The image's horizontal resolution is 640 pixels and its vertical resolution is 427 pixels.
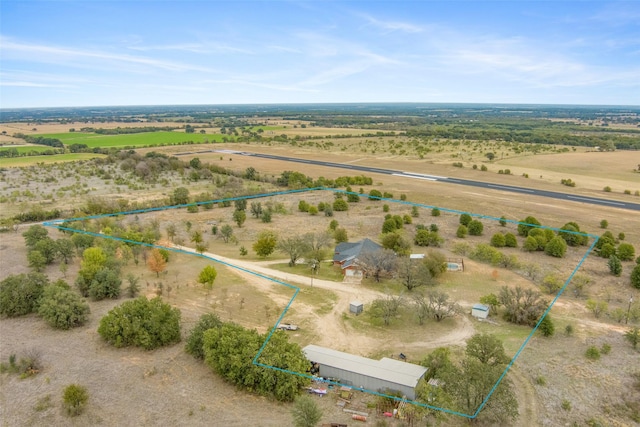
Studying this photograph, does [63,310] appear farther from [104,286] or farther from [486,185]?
[486,185]

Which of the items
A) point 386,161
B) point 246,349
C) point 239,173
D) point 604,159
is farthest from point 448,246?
point 604,159

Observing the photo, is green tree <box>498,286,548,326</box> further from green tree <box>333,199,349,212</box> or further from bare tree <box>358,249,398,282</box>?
green tree <box>333,199,349,212</box>

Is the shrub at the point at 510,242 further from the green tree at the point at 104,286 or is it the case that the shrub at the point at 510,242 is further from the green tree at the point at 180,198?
the green tree at the point at 180,198

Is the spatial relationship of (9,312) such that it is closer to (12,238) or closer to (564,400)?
(12,238)

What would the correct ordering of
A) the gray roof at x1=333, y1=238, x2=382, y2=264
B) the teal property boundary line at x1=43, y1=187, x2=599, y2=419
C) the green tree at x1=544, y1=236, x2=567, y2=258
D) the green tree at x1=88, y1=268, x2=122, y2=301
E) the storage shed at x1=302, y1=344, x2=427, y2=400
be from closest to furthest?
the teal property boundary line at x1=43, y1=187, x2=599, y2=419 < the storage shed at x1=302, y1=344, x2=427, y2=400 < the gray roof at x1=333, y1=238, x2=382, y2=264 < the green tree at x1=88, y1=268, x2=122, y2=301 < the green tree at x1=544, y1=236, x2=567, y2=258

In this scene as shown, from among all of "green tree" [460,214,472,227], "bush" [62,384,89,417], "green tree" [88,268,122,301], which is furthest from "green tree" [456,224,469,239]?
"bush" [62,384,89,417]

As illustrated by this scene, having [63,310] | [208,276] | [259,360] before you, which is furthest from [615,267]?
[63,310]

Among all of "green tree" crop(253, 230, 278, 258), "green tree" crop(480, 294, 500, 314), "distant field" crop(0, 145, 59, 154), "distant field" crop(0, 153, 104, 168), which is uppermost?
"green tree" crop(253, 230, 278, 258)

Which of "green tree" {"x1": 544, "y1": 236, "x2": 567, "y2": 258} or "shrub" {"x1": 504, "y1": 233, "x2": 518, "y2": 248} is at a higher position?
"green tree" {"x1": 544, "y1": 236, "x2": 567, "y2": 258}
